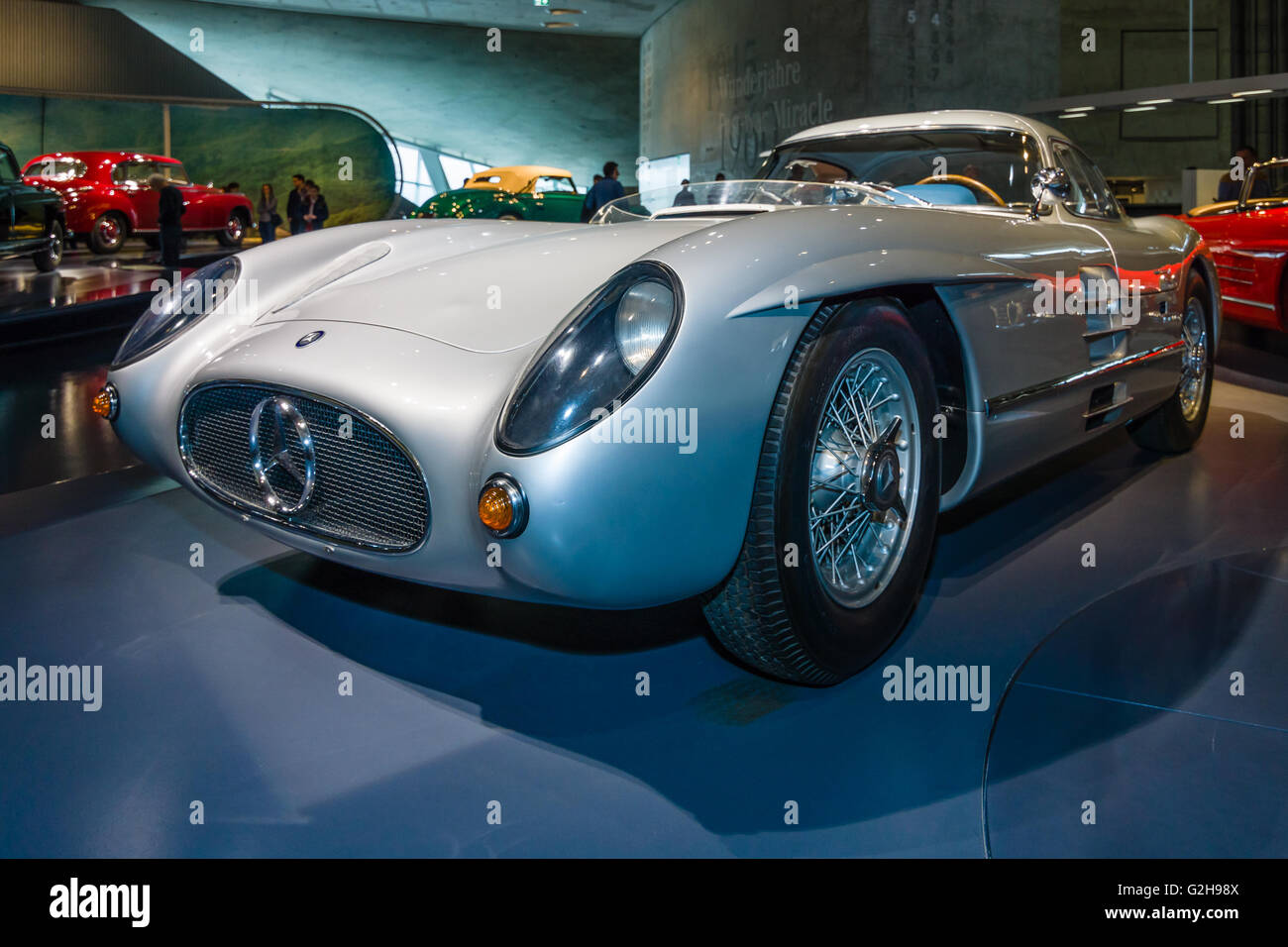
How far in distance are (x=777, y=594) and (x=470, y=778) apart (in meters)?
0.61

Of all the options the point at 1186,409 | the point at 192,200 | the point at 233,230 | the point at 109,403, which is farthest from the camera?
the point at 233,230

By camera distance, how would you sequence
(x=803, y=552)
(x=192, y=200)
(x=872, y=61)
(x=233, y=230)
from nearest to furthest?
(x=803, y=552), (x=872, y=61), (x=192, y=200), (x=233, y=230)

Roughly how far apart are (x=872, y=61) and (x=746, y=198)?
11243mm

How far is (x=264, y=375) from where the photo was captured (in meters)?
2.00

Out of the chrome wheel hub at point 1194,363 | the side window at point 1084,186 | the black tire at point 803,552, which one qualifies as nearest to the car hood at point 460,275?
the black tire at point 803,552

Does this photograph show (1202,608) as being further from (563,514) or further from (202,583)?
(202,583)

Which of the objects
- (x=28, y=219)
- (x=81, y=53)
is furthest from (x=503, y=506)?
(x=81, y=53)

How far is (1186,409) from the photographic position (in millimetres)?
4141

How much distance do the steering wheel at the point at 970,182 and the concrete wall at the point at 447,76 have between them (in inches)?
857

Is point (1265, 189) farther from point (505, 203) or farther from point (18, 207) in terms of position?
point (18, 207)

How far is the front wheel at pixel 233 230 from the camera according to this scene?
15094mm

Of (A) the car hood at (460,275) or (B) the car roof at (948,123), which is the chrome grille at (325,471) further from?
(B) the car roof at (948,123)
